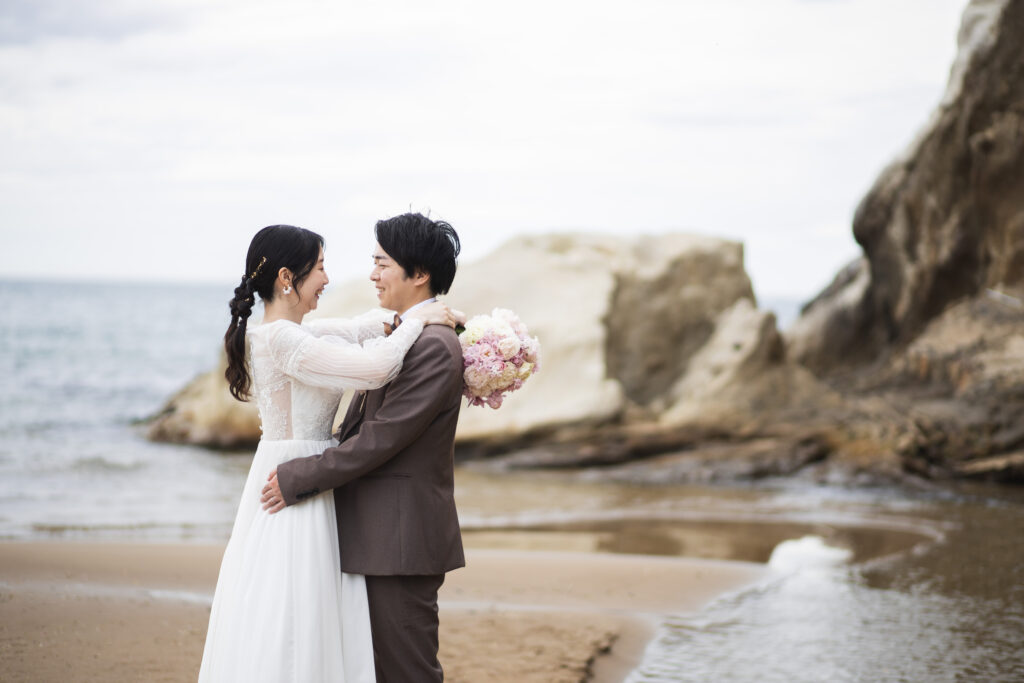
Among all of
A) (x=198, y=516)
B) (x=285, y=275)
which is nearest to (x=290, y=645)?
A: (x=285, y=275)

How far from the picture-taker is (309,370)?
345 cm

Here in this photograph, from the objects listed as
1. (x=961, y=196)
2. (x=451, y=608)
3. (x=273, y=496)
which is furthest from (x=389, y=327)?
(x=961, y=196)

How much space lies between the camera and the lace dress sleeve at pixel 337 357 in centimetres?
339

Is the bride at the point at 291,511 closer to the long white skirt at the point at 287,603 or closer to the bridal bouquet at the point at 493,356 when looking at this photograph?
the long white skirt at the point at 287,603

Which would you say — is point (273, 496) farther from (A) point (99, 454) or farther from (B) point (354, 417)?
(A) point (99, 454)

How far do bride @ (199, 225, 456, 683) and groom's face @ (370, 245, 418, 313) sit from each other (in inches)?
3.4

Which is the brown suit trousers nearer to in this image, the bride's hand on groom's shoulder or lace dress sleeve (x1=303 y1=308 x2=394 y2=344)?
the bride's hand on groom's shoulder

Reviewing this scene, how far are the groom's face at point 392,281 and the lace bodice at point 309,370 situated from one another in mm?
137

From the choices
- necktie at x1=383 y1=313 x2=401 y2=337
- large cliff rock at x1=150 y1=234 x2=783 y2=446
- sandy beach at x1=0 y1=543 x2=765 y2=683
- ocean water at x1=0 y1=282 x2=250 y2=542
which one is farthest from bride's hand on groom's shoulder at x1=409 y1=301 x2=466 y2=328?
large cliff rock at x1=150 y1=234 x2=783 y2=446

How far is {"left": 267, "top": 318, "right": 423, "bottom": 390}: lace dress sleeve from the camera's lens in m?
3.39

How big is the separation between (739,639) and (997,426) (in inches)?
278

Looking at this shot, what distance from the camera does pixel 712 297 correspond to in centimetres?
1455

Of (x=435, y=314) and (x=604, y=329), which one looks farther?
(x=604, y=329)

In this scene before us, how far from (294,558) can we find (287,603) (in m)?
0.14
